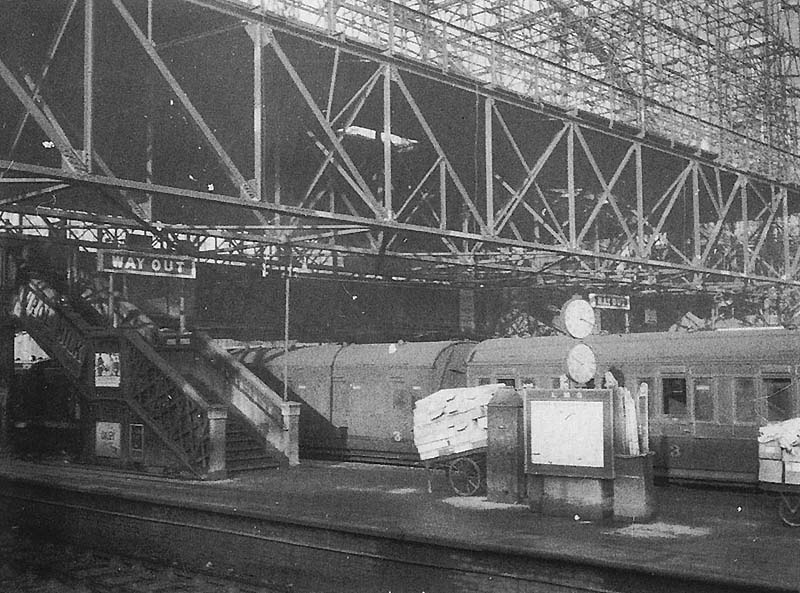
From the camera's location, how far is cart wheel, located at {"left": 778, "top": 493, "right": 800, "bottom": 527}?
1275 centimetres

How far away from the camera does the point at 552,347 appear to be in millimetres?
18609

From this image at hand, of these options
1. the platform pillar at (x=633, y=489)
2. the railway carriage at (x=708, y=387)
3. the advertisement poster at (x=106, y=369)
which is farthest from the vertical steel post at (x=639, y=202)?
the advertisement poster at (x=106, y=369)

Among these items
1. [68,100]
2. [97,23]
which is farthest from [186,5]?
[68,100]

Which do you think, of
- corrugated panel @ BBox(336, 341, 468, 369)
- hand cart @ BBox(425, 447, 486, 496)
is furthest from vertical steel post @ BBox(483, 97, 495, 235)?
hand cart @ BBox(425, 447, 486, 496)

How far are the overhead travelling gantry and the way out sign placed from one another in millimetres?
620

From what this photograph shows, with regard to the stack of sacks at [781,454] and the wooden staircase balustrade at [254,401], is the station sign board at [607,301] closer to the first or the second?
the wooden staircase balustrade at [254,401]

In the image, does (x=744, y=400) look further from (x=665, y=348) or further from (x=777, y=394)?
(x=665, y=348)

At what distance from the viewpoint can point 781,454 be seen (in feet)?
41.4

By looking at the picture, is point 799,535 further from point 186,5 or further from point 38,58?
point 38,58

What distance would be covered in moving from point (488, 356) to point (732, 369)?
516cm

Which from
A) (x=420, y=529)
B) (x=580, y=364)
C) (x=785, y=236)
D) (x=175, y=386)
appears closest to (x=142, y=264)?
(x=175, y=386)

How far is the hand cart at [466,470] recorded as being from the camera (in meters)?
15.7

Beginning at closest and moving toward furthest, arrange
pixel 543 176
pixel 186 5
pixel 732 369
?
1. pixel 186 5
2. pixel 732 369
3. pixel 543 176

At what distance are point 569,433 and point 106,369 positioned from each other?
11.1 meters
